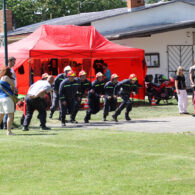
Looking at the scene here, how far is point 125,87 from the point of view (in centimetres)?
1817

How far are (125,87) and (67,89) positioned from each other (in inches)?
80.2

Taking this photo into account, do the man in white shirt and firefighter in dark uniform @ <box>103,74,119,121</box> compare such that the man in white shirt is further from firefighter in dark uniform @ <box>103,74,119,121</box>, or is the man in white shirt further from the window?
the window

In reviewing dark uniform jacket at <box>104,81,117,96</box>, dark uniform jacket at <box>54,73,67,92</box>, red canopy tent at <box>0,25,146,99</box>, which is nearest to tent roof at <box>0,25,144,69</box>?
red canopy tent at <box>0,25,146,99</box>

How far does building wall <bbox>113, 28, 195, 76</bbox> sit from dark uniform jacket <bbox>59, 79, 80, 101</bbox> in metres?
15.0

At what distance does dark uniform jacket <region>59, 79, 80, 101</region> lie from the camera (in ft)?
56.1

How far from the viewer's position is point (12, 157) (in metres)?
10.5

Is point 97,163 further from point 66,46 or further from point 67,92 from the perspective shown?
point 66,46

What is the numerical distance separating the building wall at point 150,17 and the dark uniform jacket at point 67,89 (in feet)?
56.0

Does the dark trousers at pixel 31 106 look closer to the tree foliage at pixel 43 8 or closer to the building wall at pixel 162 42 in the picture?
the building wall at pixel 162 42

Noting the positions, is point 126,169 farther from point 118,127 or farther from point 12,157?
point 118,127

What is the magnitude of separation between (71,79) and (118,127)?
217cm

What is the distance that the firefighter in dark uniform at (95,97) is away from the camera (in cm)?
1783

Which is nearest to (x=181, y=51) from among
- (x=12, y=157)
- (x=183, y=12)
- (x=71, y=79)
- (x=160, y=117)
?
(x=183, y=12)

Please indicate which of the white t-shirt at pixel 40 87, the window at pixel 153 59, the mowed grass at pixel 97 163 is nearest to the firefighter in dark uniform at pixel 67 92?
the white t-shirt at pixel 40 87
